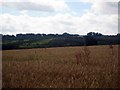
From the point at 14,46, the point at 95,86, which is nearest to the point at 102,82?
the point at 95,86

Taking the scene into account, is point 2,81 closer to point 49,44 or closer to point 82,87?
point 82,87

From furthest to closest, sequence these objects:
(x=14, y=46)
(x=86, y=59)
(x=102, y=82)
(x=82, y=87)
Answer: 1. (x=14, y=46)
2. (x=86, y=59)
3. (x=102, y=82)
4. (x=82, y=87)

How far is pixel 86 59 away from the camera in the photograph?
46.6 feet

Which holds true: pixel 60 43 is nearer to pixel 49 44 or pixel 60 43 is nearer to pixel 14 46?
pixel 49 44

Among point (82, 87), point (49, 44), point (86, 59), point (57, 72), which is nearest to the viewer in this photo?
point (82, 87)

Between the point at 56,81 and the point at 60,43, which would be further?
the point at 60,43

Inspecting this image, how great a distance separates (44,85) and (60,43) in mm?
71031

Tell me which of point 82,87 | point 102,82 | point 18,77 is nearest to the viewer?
point 82,87

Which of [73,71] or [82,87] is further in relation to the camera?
[73,71]

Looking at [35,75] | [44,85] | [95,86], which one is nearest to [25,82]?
[44,85]

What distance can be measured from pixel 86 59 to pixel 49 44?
62.0 m

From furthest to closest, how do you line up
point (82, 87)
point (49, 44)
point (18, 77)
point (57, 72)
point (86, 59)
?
point (49, 44), point (86, 59), point (57, 72), point (18, 77), point (82, 87)

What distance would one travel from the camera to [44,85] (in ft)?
23.1

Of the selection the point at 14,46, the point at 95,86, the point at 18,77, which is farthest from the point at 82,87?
the point at 14,46
